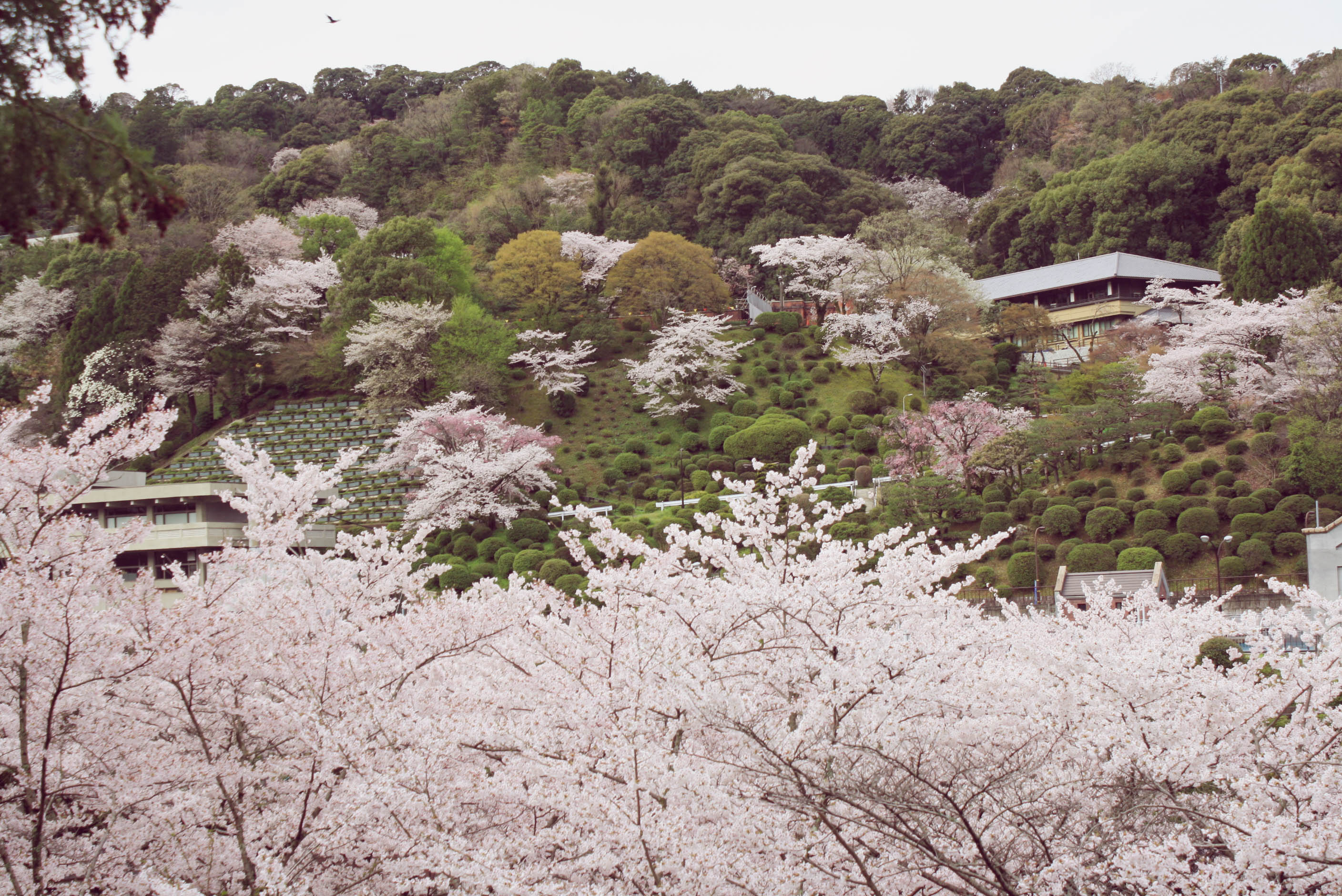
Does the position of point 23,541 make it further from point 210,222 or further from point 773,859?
point 210,222

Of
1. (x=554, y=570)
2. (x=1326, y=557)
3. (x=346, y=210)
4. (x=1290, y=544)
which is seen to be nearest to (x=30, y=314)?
(x=346, y=210)

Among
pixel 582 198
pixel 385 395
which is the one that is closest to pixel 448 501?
pixel 385 395

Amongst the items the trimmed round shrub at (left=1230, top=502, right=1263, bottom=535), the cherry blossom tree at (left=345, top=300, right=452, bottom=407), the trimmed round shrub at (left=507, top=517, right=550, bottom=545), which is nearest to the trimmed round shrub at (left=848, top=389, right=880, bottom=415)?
the trimmed round shrub at (left=507, top=517, right=550, bottom=545)

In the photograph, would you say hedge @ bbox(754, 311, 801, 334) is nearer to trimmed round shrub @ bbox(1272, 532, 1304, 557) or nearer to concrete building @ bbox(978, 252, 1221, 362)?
concrete building @ bbox(978, 252, 1221, 362)

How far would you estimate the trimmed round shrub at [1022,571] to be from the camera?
20672 mm

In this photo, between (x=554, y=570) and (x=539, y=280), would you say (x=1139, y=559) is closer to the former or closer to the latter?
(x=554, y=570)

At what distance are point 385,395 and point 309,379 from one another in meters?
5.42

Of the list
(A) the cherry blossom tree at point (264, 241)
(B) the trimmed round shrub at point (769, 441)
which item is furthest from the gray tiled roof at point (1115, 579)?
(A) the cherry blossom tree at point (264, 241)

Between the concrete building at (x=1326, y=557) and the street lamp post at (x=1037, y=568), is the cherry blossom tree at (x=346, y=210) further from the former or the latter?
the concrete building at (x=1326, y=557)

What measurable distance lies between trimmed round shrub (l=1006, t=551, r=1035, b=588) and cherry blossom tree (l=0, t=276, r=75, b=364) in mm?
39609

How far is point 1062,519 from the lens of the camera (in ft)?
72.2

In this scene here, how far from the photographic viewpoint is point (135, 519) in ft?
22.9

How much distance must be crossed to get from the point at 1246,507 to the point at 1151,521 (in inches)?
70.2

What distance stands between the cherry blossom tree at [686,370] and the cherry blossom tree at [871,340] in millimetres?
3736
